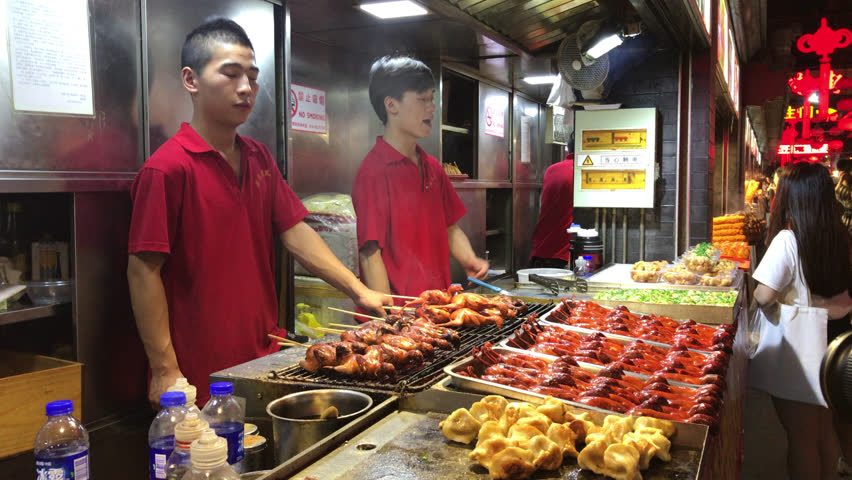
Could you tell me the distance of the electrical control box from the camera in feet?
21.4

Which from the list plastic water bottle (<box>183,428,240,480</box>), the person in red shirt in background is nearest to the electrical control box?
the person in red shirt in background

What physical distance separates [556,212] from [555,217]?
67 mm

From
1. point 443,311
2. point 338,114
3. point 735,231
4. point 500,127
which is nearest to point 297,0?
point 338,114

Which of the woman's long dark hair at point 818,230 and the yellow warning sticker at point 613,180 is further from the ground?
the yellow warning sticker at point 613,180

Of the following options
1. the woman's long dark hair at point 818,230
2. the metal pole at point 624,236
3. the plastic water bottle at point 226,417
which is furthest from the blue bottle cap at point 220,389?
the metal pole at point 624,236

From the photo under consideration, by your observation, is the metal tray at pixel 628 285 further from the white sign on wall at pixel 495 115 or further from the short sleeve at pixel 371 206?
the white sign on wall at pixel 495 115

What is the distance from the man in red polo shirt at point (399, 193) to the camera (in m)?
4.33

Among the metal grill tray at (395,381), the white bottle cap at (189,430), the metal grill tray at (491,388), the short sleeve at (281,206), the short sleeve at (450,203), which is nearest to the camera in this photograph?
the white bottle cap at (189,430)

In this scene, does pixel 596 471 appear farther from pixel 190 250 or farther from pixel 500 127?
pixel 500 127

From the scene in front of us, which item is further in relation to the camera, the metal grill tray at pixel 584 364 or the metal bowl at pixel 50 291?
the metal bowl at pixel 50 291

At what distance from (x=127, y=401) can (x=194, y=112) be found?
55.6 inches

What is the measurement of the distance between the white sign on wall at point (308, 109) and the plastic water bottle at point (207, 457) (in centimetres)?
408

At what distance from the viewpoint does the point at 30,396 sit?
2.45m

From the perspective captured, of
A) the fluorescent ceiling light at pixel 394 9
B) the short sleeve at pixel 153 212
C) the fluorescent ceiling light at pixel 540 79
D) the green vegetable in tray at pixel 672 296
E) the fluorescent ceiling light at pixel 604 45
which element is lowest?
the green vegetable in tray at pixel 672 296
